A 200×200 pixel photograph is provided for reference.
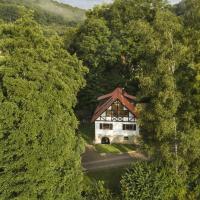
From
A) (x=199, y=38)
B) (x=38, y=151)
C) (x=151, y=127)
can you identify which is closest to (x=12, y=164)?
(x=38, y=151)

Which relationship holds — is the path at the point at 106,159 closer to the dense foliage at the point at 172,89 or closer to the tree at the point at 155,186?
the dense foliage at the point at 172,89

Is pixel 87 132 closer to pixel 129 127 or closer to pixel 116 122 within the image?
pixel 116 122

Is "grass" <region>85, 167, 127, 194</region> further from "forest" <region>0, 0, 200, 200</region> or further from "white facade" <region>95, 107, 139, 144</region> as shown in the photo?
"white facade" <region>95, 107, 139, 144</region>

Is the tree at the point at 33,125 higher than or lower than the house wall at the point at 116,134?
higher

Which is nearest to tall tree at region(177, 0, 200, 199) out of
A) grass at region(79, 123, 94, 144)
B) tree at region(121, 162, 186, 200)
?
tree at region(121, 162, 186, 200)

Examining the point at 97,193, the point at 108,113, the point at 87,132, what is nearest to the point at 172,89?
the point at 97,193

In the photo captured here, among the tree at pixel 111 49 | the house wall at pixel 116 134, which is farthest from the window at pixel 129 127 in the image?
the tree at pixel 111 49
